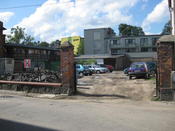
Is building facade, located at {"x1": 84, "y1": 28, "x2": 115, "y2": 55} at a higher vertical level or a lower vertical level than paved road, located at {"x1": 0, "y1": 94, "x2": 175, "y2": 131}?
higher

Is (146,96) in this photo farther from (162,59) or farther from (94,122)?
(94,122)

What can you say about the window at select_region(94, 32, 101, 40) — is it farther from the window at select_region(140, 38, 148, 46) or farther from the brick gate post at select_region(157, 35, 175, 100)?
the brick gate post at select_region(157, 35, 175, 100)

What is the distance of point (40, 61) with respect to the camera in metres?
50.5

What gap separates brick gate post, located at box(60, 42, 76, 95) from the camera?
14938mm

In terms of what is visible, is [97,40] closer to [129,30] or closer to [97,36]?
[97,36]

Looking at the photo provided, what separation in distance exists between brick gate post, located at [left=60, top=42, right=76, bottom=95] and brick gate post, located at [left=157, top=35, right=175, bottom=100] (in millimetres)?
5160

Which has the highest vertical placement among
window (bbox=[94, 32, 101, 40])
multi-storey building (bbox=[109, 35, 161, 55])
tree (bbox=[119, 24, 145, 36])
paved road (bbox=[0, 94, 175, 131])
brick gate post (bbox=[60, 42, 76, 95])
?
tree (bbox=[119, 24, 145, 36])

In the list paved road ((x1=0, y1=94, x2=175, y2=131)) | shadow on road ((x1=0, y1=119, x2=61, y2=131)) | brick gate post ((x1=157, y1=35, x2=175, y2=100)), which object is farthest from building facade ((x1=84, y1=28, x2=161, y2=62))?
shadow on road ((x1=0, y1=119, x2=61, y2=131))

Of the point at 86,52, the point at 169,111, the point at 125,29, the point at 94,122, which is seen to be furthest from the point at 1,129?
the point at 125,29

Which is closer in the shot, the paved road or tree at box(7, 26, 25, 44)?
the paved road

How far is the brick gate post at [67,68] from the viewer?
1494 centimetres

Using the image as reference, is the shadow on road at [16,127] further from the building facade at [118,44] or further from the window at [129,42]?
the window at [129,42]

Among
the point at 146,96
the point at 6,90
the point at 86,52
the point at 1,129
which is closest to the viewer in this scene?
the point at 1,129

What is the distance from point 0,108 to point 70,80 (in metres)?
5.22
